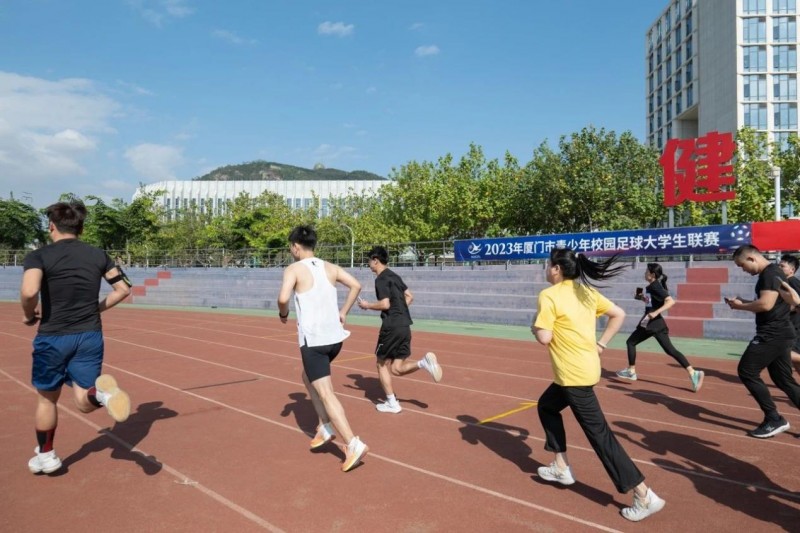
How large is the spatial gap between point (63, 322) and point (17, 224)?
50769mm

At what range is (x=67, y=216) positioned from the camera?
14.3 feet

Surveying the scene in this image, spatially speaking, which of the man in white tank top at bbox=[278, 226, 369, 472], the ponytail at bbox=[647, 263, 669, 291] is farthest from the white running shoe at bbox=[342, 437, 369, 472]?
the ponytail at bbox=[647, 263, 669, 291]

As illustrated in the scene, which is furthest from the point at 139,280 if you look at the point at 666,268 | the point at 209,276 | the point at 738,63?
the point at 738,63

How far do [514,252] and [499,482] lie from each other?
15.7m

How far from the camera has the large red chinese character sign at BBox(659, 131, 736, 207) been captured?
2361 cm

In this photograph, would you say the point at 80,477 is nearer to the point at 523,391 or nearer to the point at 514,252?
the point at 523,391

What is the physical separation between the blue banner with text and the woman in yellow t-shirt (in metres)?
9.39

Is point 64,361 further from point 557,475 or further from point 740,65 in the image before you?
point 740,65

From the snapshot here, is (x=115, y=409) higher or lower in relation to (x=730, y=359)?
higher

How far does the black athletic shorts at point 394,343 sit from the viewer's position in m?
6.46

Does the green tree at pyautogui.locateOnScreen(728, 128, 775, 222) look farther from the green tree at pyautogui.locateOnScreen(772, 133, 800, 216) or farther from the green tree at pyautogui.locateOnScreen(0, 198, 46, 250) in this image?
the green tree at pyautogui.locateOnScreen(0, 198, 46, 250)

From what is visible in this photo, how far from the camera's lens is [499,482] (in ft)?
14.3

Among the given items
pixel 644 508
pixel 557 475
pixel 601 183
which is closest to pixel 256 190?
pixel 601 183

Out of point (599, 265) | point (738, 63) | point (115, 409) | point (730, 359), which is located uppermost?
point (738, 63)
